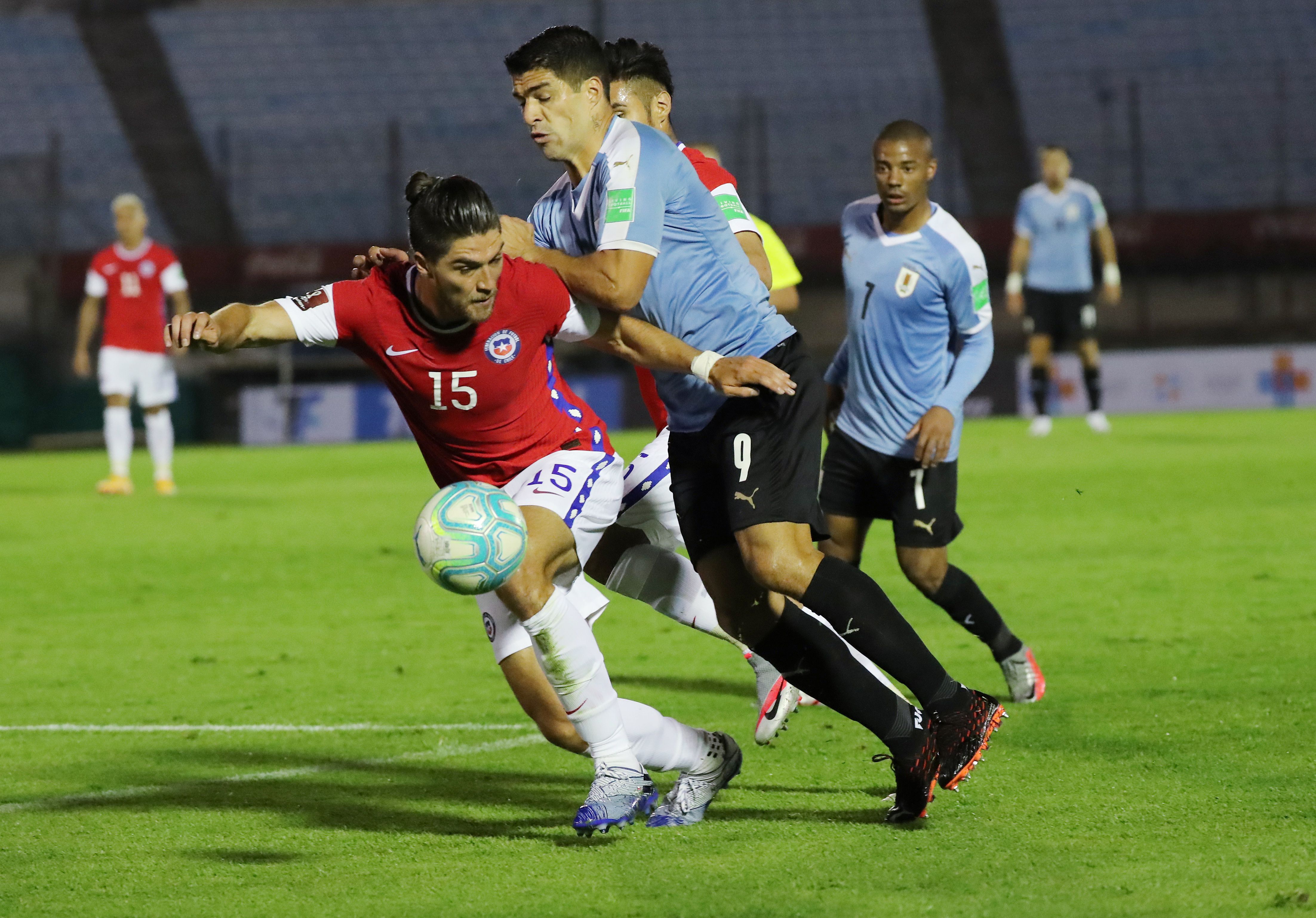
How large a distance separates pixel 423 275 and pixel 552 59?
65cm

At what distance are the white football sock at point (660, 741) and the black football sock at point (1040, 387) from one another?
13.2m

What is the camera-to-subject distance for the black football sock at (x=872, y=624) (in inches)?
172

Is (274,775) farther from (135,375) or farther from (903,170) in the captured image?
(135,375)

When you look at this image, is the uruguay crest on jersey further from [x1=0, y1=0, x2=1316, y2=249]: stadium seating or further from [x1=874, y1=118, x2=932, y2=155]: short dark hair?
[x1=0, y1=0, x2=1316, y2=249]: stadium seating

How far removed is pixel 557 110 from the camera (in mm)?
4562

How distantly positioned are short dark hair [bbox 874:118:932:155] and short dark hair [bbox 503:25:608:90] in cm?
162

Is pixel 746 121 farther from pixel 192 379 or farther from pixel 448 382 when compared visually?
pixel 448 382

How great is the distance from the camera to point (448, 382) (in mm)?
4496

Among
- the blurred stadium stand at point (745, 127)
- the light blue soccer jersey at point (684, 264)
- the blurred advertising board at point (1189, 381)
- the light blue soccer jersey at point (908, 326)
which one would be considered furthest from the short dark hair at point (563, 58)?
the blurred stadium stand at point (745, 127)

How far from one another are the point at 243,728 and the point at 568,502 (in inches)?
80.4

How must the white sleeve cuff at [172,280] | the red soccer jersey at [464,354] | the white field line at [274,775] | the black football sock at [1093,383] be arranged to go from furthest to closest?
the black football sock at [1093,383] < the white sleeve cuff at [172,280] < the white field line at [274,775] < the red soccer jersey at [464,354]

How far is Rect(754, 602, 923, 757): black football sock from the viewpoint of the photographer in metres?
4.32

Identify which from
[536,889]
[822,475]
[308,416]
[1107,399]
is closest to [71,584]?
[822,475]

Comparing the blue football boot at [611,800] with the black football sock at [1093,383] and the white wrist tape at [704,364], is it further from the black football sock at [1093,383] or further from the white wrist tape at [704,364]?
the black football sock at [1093,383]
